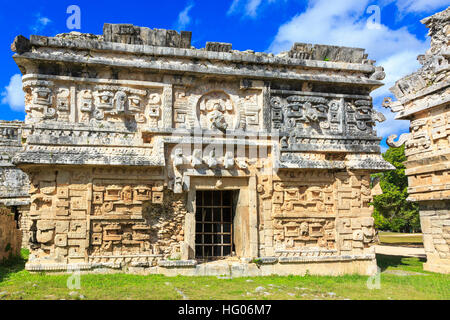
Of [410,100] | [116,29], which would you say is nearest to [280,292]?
[116,29]

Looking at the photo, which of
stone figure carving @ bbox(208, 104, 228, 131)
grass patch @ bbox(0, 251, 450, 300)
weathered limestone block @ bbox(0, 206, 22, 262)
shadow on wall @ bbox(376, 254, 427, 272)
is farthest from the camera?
shadow on wall @ bbox(376, 254, 427, 272)

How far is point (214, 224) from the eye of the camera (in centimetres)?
1111

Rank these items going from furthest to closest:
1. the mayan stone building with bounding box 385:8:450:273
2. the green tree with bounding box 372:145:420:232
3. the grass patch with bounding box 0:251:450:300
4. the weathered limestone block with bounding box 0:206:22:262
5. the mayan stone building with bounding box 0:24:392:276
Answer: the green tree with bounding box 372:145:420:232
the mayan stone building with bounding box 385:8:450:273
the weathered limestone block with bounding box 0:206:22:262
the mayan stone building with bounding box 0:24:392:276
the grass patch with bounding box 0:251:450:300

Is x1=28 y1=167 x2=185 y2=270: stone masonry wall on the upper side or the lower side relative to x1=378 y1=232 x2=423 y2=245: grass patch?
upper

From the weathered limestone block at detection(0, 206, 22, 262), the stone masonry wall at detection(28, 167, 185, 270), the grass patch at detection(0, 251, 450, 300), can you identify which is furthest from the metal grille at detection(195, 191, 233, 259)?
the weathered limestone block at detection(0, 206, 22, 262)

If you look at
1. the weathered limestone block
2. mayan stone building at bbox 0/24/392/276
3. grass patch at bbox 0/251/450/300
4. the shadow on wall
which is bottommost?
the shadow on wall

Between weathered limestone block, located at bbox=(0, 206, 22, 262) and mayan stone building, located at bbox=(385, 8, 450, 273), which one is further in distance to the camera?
mayan stone building, located at bbox=(385, 8, 450, 273)

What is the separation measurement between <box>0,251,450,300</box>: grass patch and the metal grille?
1579 mm

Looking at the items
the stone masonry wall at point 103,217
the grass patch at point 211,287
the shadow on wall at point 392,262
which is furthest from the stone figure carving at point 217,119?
the shadow on wall at point 392,262

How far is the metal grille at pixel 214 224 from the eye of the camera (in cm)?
1068

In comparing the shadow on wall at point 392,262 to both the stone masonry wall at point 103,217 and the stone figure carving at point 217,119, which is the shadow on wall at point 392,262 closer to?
the stone figure carving at point 217,119

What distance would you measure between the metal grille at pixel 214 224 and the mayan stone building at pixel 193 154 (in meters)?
0.04

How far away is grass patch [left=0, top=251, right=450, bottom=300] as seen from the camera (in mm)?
7340

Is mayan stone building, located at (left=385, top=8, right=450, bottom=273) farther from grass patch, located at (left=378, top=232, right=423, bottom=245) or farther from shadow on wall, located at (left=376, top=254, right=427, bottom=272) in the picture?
grass patch, located at (left=378, top=232, right=423, bottom=245)
